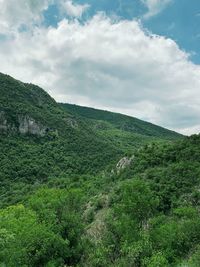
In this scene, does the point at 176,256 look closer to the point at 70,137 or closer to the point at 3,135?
the point at 3,135

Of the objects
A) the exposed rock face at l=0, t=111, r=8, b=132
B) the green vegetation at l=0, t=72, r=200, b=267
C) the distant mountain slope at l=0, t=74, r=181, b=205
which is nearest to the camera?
the green vegetation at l=0, t=72, r=200, b=267

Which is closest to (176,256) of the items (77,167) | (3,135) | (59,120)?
(77,167)

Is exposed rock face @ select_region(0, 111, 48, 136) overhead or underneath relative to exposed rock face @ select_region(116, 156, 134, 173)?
overhead

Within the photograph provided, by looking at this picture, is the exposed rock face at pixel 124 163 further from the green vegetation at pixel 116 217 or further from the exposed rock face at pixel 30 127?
the exposed rock face at pixel 30 127

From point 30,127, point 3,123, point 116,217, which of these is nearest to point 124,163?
point 116,217

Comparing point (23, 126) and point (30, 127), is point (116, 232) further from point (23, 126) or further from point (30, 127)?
point (30, 127)

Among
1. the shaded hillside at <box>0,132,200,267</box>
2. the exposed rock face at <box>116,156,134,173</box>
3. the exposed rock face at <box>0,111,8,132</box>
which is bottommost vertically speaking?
the shaded hillside at <box>0,132,200,267</box>

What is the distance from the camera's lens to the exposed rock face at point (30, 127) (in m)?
166

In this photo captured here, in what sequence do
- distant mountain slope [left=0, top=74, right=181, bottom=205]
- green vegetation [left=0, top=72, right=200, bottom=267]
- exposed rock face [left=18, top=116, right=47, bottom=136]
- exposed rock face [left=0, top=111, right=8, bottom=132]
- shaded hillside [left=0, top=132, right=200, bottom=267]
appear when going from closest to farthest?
shaded hillside [left=0, top=132, right=200, bottom=267] → green vegetation [left=0, top=72, right=200, bottom=267] → distant mountain slope [left=0, top=74, right=181, bottom=205] → exposed rock face [left=0, top=111, right=8, bottom=132] → exposed rock face [left=18, top=116, right=47, bottom=136]

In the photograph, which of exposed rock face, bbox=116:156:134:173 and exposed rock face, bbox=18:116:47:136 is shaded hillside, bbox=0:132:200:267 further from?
exposed rock face, bbox=18:116:47:136

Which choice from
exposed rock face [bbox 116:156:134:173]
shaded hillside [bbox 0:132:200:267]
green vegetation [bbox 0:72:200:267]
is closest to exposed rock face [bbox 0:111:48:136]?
green vegetation [bbox 0:72:200:267]

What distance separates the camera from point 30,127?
168m

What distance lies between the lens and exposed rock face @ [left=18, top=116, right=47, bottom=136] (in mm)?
165500

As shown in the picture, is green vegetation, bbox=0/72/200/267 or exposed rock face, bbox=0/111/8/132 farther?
exposed rock face, bbox=0/111/8/132
